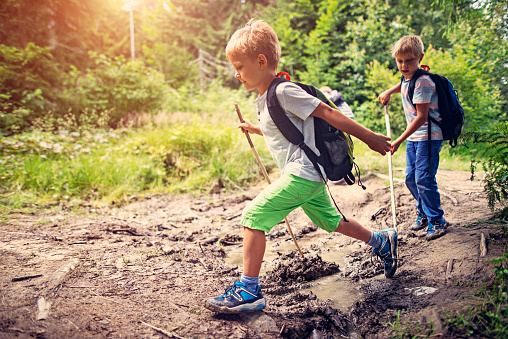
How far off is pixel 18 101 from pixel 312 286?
9.44 m

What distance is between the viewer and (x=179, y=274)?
3.00m

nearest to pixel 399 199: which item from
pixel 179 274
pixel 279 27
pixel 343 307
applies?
pixel 343 307

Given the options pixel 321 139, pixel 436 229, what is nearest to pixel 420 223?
pixel 436 229

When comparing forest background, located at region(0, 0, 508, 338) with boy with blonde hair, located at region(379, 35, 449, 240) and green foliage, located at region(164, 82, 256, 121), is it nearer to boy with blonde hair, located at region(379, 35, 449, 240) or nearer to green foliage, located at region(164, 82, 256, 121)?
green foliage, located at region(164, 82, 256, 121)

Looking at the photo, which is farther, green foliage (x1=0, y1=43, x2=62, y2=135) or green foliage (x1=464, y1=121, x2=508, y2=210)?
green foliage (x1=0, y1=43, x2=62, y2=135)

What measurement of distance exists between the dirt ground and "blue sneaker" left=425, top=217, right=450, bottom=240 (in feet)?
0.28

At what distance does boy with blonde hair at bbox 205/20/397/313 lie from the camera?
2.18 m

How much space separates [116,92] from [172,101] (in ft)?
7.36

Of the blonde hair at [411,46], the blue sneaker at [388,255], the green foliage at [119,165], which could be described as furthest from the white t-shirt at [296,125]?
the green foliage at [119,165]

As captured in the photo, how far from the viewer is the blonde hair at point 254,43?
2260mm

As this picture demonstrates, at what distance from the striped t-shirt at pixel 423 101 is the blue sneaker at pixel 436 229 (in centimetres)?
88

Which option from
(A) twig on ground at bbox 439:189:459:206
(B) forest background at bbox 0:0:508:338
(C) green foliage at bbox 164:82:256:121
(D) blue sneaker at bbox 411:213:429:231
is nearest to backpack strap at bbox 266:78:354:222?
(B) forest background at bbox 0:0:508:338

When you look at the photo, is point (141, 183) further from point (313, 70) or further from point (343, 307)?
point (313, 70)

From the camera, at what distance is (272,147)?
2432 mm
